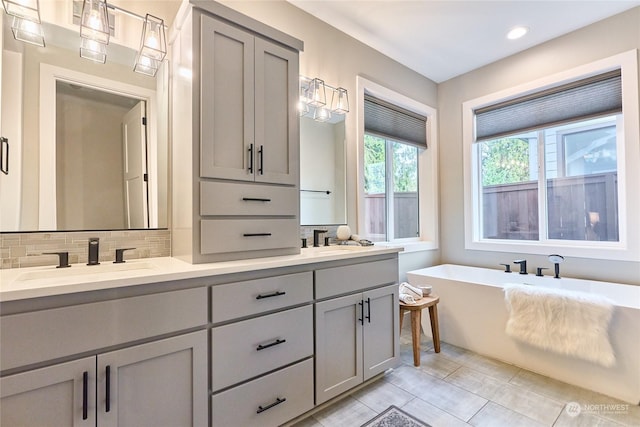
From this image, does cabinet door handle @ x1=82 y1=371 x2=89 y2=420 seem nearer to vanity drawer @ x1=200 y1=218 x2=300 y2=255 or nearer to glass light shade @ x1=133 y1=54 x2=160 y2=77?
vanity drawer @ x1=200 y1=218 x2=300 y2=255

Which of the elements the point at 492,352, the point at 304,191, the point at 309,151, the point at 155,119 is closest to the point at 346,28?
the point at 309,151

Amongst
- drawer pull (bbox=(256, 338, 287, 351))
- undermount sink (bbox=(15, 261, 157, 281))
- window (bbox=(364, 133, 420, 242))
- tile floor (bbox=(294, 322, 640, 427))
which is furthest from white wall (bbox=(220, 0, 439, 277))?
undermount sink (bbox=(15, 261, 157, 281))

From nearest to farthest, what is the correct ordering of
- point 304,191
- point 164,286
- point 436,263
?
point 164,286
point 304,191
point 436,263

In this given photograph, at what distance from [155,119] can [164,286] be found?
105 cm

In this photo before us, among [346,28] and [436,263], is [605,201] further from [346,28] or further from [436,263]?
[346,28]

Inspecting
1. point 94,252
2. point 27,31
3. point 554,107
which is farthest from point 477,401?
point 27,31

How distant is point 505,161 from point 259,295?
3.07 metres

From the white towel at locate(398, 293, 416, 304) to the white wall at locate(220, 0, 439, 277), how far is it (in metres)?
0.68

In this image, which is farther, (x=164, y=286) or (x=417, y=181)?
(x=417, y=181)

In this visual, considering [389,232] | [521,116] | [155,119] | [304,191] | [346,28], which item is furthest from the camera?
[389,232]

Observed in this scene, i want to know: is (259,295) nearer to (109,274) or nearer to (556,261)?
(109,274)

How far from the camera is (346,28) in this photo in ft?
8.34

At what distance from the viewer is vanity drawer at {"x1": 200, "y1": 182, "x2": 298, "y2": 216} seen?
146cm

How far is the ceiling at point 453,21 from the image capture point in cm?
227
